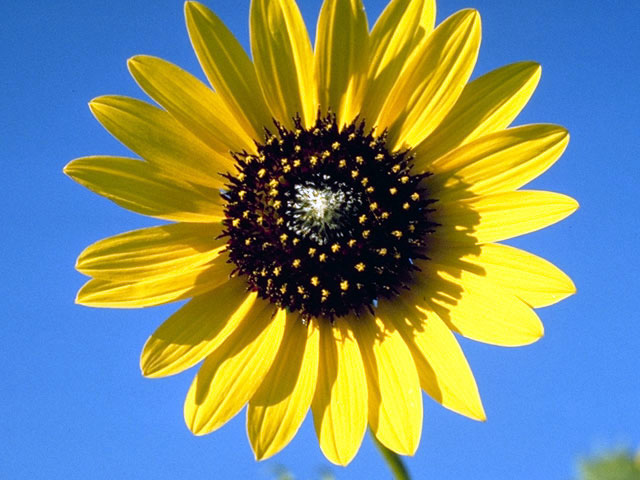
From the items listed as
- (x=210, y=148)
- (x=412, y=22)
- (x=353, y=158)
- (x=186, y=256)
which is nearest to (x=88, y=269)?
(x=186, y=256)

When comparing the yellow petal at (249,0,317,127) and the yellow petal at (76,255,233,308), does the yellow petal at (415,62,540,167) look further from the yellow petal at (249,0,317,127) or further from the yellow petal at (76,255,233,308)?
the yellow petal at (76,255,233,308)

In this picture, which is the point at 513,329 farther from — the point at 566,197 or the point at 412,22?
the point at 412,22

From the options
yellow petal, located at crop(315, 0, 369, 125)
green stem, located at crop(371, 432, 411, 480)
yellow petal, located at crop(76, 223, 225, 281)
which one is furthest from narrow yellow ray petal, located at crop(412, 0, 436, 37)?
green stem, located at crop(371, 432, 411, 480)

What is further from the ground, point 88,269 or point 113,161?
point 113,161

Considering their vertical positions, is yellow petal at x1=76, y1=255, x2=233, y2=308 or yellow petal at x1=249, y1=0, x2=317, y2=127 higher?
yellow petal at x1=249, y1=0, x2=317, y2=127

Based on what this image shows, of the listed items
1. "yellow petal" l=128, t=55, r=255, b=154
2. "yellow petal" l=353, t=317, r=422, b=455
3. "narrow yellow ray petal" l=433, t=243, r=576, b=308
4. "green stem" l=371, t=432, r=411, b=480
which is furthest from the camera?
"yellow petal" l=128, t=55, r=255, b=154

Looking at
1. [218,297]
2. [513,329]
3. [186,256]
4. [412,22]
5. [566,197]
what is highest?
[412,22]
